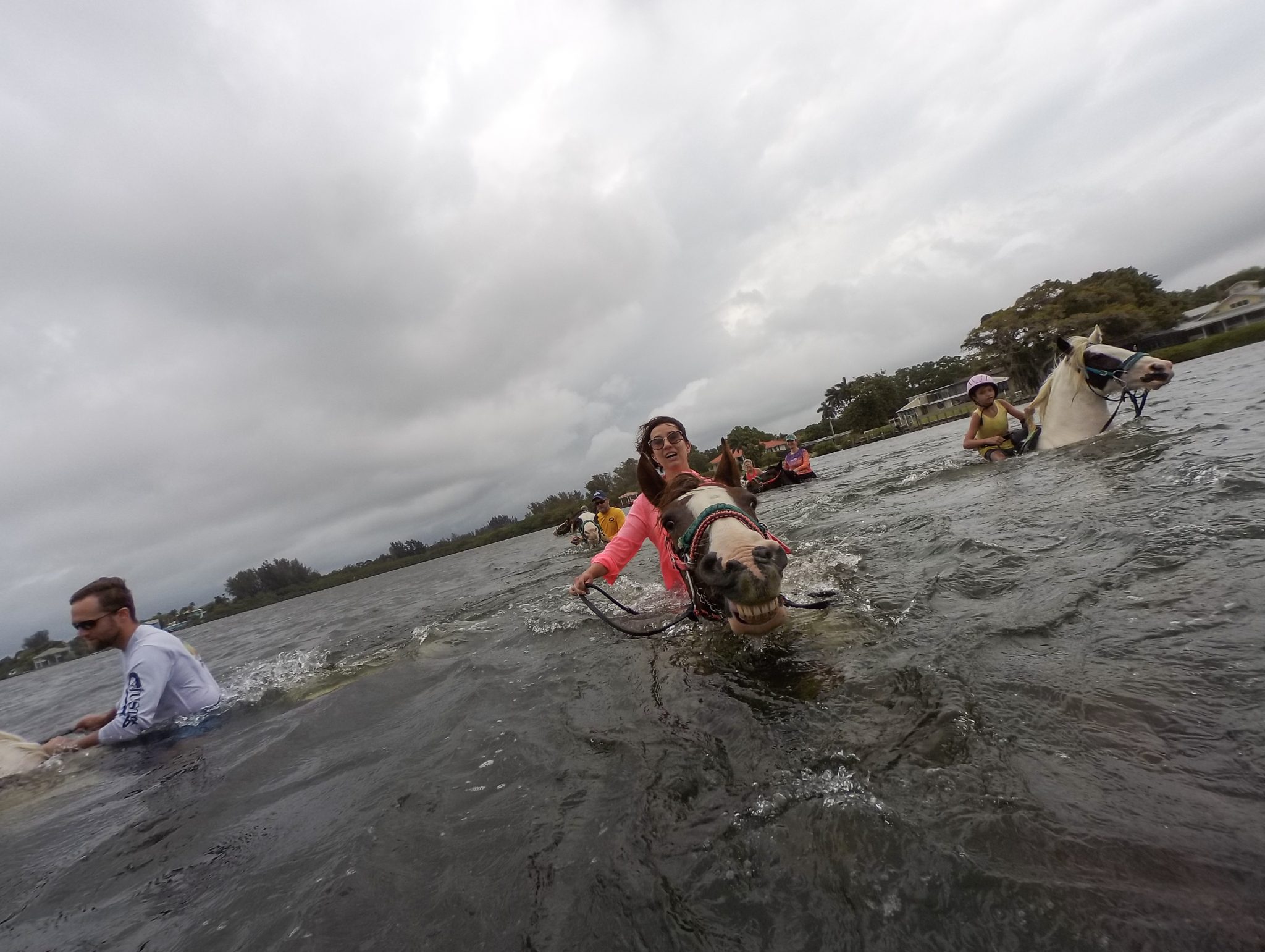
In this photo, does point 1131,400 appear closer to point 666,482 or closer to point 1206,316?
point 666,482

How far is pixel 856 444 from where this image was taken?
60031mm

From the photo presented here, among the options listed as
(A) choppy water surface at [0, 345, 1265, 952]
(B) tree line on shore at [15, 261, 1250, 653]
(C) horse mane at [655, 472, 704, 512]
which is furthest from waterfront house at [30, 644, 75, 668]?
(C) horse mane at [655, 472, 704, 512]

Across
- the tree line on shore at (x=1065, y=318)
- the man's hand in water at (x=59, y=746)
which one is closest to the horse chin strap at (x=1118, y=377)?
the man's hand in water at (x=59, y=746)

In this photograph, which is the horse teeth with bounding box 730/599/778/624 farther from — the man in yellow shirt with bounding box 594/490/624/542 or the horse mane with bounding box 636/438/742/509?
the man in yellow shirt with bounding box 594/490/624/542

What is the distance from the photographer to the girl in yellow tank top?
10.2 meters

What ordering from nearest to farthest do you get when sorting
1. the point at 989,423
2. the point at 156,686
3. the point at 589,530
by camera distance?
the point at 156,686, the point at 989,423, the point at 589,530

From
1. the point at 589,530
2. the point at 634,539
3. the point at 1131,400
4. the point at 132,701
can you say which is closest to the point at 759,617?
the point at 634,539

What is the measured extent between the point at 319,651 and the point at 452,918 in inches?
465

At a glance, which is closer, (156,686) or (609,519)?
(156,686)

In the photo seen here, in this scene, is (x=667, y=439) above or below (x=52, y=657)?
below

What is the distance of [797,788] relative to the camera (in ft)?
7.01

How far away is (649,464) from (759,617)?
1.85 meters

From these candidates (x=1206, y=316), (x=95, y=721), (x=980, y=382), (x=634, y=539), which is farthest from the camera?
(x=1206, y=316)

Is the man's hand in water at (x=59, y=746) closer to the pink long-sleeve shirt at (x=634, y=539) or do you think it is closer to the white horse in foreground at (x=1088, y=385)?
the pink long-sleeve shirt at (x=634, y=539)
